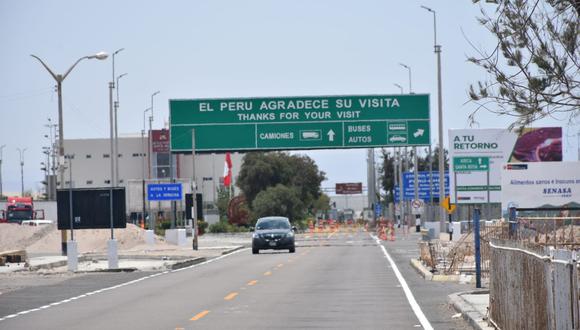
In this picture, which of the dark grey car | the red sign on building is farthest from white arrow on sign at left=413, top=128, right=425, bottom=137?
the red sign on building

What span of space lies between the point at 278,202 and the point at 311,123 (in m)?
55.4

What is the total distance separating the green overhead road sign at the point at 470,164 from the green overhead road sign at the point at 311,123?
16788mm

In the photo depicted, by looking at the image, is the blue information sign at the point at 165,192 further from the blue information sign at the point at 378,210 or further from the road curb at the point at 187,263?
the blue information sign at the point at 378,210

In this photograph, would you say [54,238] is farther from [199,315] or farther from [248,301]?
[199,315]

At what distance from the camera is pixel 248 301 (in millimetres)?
23859

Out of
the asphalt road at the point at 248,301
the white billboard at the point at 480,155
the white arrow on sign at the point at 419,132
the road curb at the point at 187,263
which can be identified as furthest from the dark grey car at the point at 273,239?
the white billboard at the point at 480,155

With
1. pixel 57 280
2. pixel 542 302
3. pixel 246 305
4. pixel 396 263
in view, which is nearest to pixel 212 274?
pixel 57 280

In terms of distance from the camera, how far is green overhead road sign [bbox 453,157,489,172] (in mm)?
76375

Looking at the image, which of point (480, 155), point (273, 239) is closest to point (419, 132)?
point (273, 239)

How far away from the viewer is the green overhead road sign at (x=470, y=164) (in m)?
76.4

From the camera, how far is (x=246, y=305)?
22812 mm

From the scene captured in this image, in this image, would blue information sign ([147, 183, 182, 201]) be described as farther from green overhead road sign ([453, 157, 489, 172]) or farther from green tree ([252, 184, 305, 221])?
green tree ([252, 184, 305, 221])

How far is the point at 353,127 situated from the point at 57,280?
2819 cm

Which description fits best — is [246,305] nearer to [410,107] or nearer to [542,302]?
[542,302]
